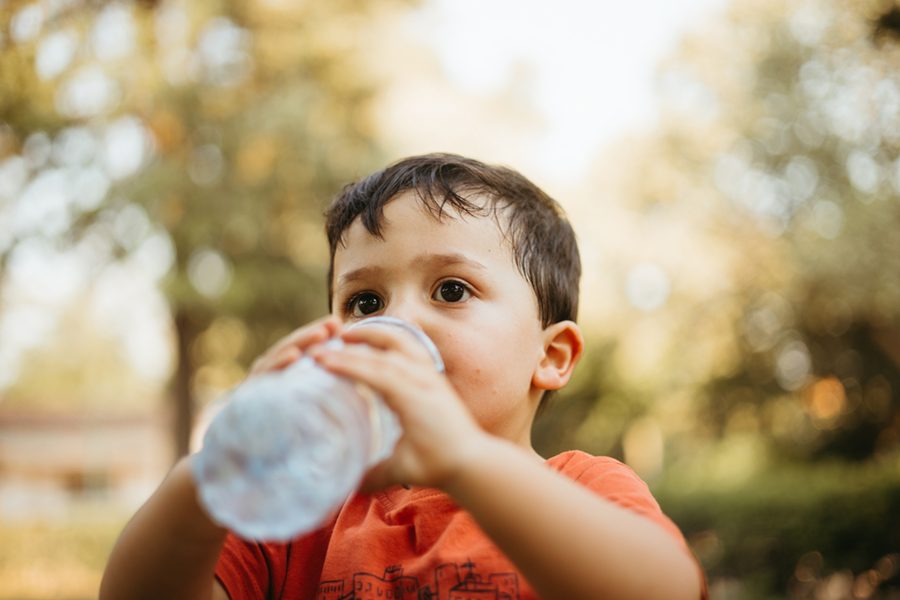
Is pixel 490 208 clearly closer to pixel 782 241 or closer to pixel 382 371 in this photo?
pixel 382 371

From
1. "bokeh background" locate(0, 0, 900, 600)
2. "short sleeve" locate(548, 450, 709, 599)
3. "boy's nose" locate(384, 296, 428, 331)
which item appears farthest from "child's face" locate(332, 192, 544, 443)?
"bokeh background" locate(0, 0, 900, 600)

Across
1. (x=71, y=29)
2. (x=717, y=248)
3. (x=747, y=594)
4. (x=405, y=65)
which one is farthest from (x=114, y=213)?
(x=717, y=248)

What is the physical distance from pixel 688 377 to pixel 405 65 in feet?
33.2

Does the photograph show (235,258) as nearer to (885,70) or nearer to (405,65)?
(405,65)

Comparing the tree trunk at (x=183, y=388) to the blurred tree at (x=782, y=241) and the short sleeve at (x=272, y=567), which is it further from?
the short sleeve at (x=272, y=567)

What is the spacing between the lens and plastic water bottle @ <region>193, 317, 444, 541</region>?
1.21m

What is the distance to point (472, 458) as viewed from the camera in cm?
123

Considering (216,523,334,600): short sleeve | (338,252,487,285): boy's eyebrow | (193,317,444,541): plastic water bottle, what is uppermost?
(338,252,487,285): boy's eyebrow

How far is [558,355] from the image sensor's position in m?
2.07

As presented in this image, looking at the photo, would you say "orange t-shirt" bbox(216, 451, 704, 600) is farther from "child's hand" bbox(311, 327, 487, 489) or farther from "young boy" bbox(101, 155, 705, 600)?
"child's hand" bbox(311, 327, 487, 489)

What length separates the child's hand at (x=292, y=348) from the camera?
1305 millimetres

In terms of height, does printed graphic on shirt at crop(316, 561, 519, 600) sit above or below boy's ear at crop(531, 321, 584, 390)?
below

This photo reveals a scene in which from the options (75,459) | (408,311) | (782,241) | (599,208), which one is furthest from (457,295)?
(75,459)

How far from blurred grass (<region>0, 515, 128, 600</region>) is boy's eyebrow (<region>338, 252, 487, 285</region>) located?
14.3 metres
